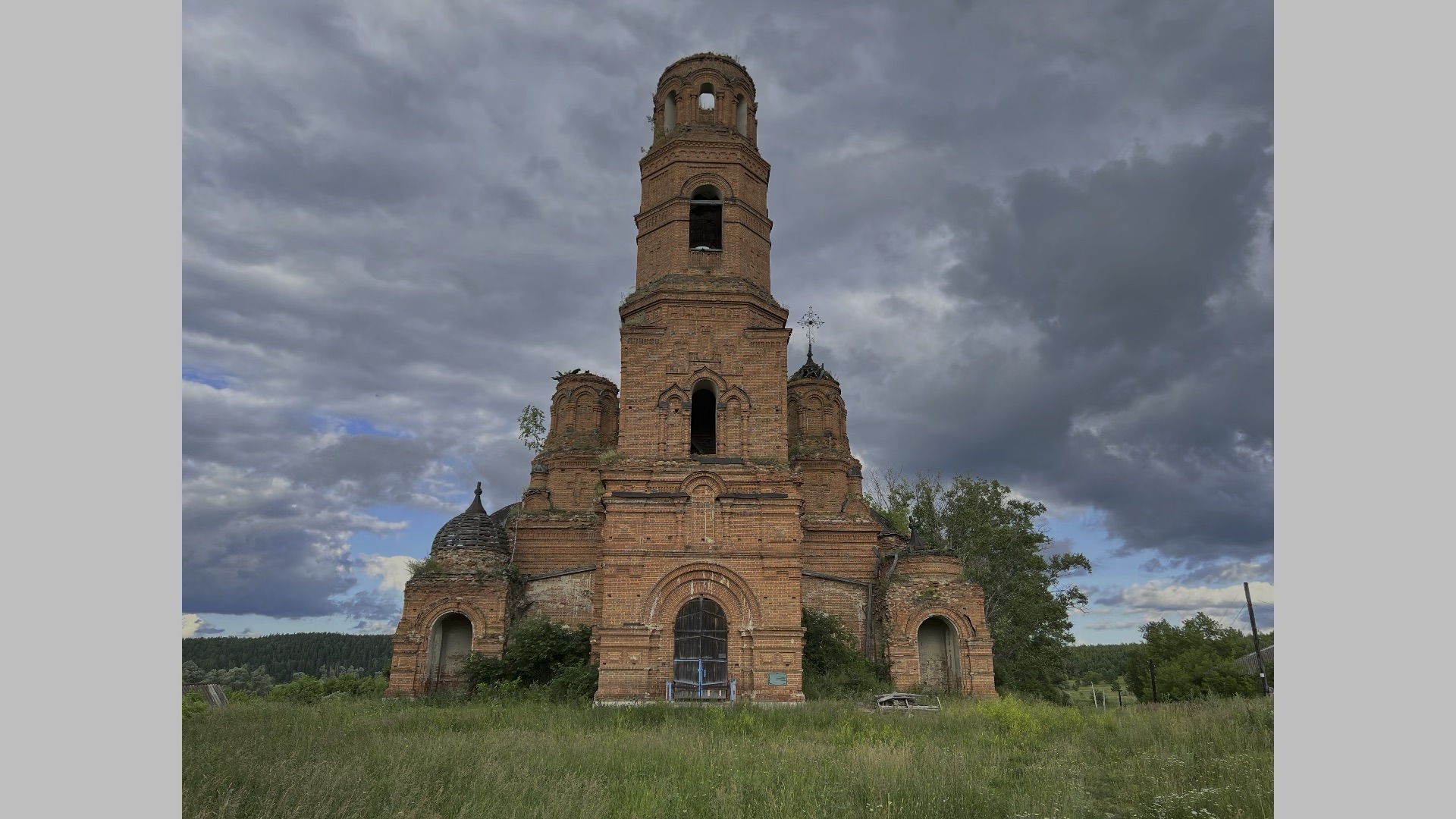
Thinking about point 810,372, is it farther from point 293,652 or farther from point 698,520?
point 293,652

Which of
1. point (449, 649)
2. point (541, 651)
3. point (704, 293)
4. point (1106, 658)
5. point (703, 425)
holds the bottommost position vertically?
point (1106, 658)

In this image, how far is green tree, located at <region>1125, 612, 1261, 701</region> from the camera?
1522 inches

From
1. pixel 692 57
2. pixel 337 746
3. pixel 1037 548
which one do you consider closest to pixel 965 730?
pixel 337 746

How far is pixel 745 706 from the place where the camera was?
15062 millimetres

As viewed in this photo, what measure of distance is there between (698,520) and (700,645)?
9.00 feet

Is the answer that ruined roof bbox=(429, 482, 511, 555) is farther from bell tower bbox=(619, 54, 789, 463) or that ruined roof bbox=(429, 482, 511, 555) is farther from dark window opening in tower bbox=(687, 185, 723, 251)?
dark window opening in tower bbox=(687, 185, 723, 251)

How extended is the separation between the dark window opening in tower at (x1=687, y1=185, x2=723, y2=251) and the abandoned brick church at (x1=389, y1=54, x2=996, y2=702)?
0.07 m

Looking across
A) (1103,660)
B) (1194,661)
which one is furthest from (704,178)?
(1103,660)

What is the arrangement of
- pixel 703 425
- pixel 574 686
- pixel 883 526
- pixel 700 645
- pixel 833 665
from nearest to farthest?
pixel 700 645
pixel 574 686
pixel 833 665
pixel 703 425
pixel 883 526

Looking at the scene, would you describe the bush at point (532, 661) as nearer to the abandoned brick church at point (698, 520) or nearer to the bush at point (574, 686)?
the bush at point (574, 686)

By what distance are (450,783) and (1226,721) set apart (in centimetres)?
1130

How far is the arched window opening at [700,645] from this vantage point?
55.2 feet

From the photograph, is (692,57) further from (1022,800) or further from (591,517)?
(1022,800)

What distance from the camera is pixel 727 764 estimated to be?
9.59 meters
